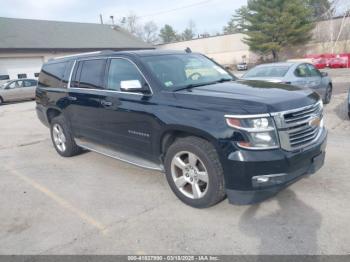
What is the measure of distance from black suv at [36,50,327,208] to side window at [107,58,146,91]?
15 millimetres

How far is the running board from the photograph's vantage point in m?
4.44

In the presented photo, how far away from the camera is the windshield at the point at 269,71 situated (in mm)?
9175

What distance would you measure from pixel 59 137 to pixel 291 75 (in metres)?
6.26

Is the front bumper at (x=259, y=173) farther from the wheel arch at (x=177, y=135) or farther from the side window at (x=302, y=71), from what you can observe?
the side window at (x=302, y=71)

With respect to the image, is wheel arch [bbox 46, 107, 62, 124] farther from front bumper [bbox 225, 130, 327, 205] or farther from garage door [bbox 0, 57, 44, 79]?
garage door [bbox 0, 57, 44, 79]

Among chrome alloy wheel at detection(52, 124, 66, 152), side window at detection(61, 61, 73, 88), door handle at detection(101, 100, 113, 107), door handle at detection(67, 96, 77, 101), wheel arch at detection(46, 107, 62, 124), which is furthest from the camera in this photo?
wheel arch at detection(46, 107, 62, 124)

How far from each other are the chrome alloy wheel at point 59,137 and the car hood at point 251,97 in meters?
3.37

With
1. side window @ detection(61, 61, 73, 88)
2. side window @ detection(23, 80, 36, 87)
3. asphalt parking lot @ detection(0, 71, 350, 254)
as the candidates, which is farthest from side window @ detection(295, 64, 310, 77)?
side window @ detection(23, 80, 36, 87)

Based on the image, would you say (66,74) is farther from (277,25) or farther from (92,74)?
(277,25)

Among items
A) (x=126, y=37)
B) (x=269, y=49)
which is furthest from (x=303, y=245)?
(x=269, y=49)

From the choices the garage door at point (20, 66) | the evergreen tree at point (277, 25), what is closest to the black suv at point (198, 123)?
the garage door at point (20, 66)

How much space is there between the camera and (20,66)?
1172 inches

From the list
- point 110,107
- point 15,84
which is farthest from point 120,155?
point 15,84

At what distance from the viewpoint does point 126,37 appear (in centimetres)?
4156
